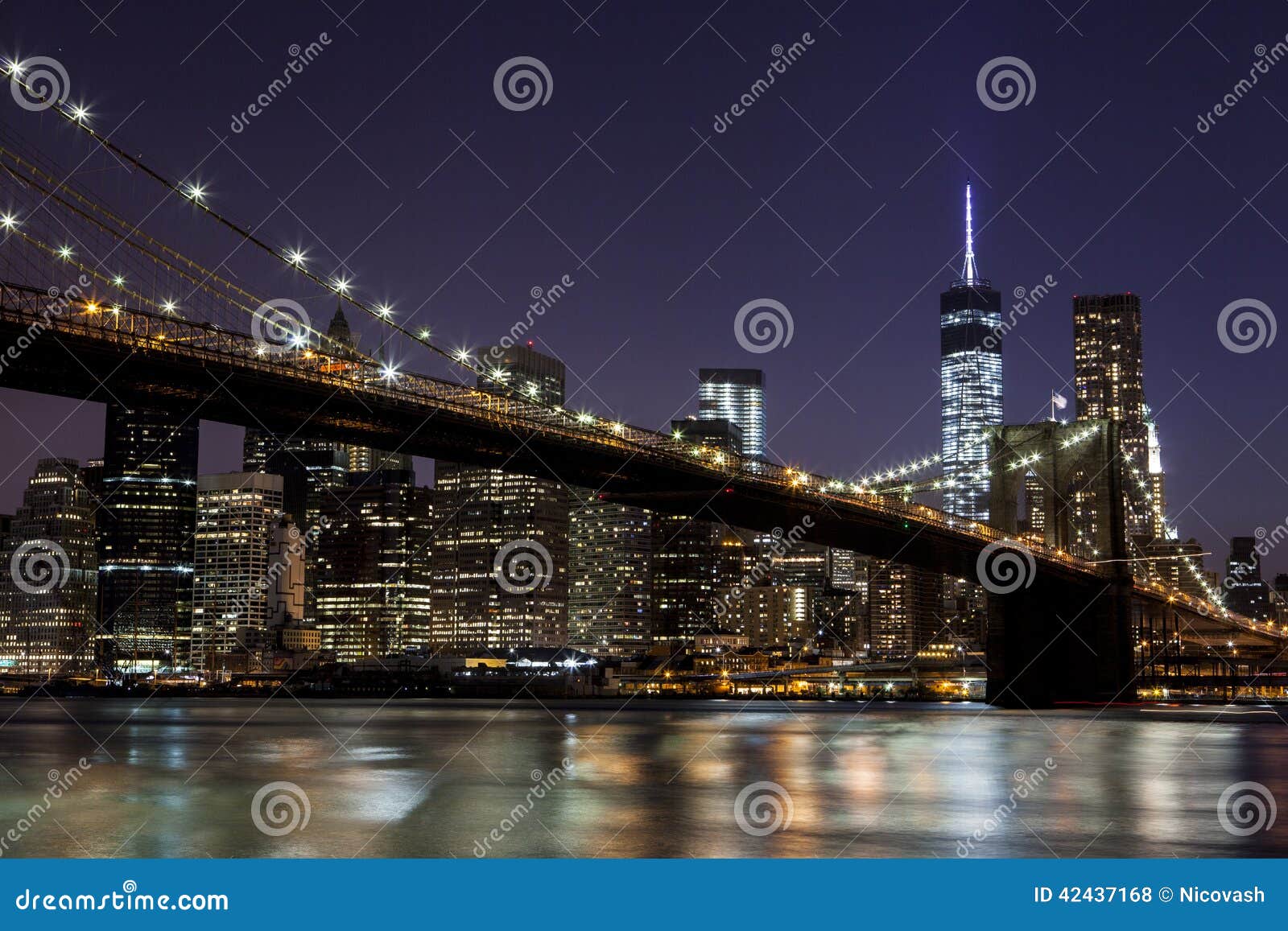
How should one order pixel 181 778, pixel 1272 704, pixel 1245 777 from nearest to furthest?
pixel 181 778 → pixel 1245 777 → pixel 1272 704

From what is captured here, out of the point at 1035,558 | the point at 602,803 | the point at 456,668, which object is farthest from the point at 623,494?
the point at 456,668

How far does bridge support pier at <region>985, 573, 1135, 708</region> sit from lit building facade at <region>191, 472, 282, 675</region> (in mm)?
114527

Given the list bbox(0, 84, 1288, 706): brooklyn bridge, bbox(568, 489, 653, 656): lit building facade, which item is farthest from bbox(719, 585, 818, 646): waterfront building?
bbox(0, 84, 1288, 706): brooklyn bridge

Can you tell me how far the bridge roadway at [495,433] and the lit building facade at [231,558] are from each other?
112 m

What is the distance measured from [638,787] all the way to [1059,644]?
49.8 meters

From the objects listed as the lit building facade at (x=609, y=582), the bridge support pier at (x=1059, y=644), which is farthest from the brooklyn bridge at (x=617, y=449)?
the lit building facade at (x=609, y=582)

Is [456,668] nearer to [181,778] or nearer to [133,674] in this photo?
[133,674]

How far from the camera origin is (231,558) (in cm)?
17825

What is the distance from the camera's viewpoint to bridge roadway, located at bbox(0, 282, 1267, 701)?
131 ft

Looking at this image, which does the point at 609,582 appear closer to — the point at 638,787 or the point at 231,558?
the point at 231,558

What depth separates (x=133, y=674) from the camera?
154 metres

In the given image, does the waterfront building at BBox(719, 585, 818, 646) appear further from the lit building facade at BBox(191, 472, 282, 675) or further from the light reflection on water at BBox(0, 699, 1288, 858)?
the light reflection on water at BBox(0, 699, 1288, 858)

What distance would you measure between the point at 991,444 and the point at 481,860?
68.1m

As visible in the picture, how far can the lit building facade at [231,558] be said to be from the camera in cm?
17175
